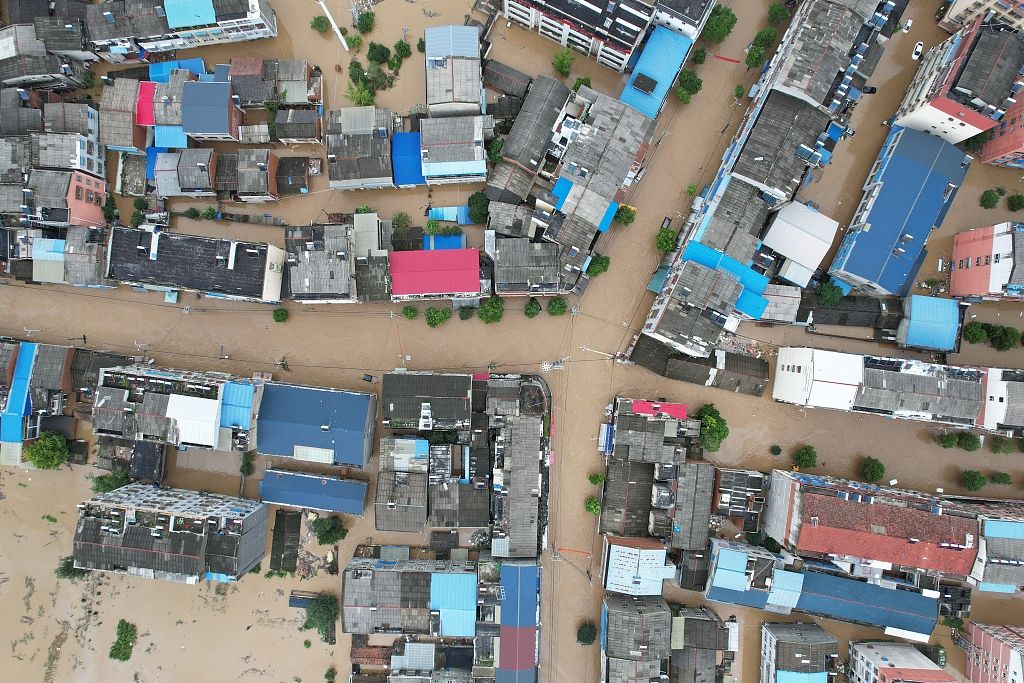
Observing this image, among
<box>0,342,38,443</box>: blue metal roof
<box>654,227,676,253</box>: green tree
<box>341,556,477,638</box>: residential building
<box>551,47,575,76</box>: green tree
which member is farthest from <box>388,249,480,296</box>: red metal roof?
<box>0,342,38,443</box>: blue metal roof

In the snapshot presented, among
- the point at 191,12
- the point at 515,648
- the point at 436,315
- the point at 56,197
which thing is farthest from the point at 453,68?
the point at 515,648

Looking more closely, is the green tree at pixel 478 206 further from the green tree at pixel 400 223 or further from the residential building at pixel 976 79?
the residential building at pixel 976 79

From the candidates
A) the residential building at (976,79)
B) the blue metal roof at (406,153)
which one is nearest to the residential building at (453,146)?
the blue metal roof at (406,153)

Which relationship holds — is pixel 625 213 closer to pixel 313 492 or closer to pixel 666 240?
pixel 666 240

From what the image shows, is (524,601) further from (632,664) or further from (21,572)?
(21,572)

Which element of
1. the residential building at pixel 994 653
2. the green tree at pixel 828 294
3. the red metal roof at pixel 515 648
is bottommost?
the red metal roof at pixel 515 648

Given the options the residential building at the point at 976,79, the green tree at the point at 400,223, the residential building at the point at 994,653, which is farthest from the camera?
the green tree at the point at 400,223

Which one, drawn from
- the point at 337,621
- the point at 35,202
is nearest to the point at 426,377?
the point at 337,621
